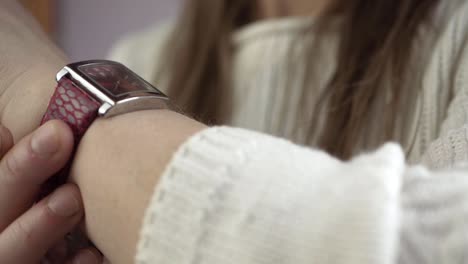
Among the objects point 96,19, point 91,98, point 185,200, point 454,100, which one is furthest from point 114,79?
point 96,19

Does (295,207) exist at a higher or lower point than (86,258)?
higher

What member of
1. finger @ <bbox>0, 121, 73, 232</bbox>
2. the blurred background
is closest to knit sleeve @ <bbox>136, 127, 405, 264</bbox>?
finger @ <bbox>0, 121, 73, 232</bbox>

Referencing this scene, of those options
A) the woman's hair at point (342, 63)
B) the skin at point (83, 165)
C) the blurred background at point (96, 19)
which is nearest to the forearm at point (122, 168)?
the skin at point (83, 165)

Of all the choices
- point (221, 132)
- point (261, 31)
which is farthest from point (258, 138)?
point (261, 31)

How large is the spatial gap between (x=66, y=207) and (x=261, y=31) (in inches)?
24.6

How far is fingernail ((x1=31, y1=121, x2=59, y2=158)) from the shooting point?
1.26 ft

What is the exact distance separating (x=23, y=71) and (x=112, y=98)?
0.11m

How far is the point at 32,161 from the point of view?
0.39 m

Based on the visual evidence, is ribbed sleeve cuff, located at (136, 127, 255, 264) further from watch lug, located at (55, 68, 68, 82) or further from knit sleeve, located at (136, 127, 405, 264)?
watch lug, located at (55, 68, 68, 82)

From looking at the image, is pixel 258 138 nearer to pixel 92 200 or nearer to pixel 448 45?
pixel 92 200

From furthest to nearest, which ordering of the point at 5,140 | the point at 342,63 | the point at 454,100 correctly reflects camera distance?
1. the point at 342,63
2. the point at 454,100
3. the point at 5,140

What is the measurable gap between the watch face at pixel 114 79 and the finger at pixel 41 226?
0.27 feet

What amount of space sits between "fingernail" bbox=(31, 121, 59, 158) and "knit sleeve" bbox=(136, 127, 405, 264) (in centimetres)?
10

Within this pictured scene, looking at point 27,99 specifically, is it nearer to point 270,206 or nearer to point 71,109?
point 71,109
